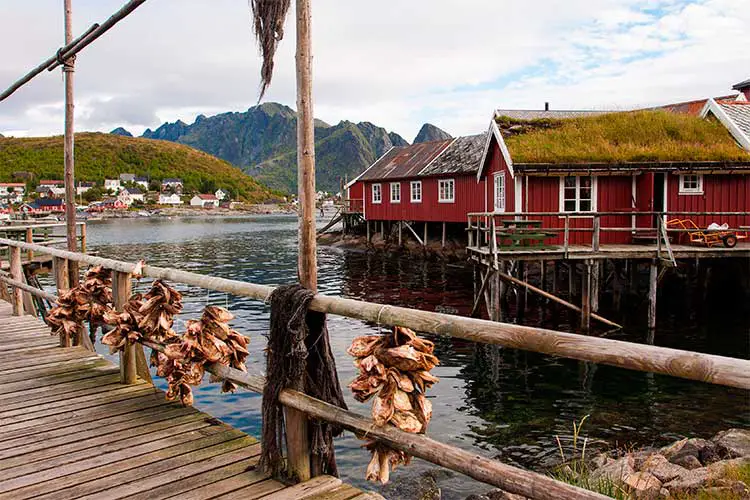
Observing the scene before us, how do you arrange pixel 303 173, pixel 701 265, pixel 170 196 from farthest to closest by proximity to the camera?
pixel 170 196 < pixel 701 265 < pixel 303 173

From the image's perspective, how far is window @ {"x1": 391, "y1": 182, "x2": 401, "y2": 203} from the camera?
133 feet

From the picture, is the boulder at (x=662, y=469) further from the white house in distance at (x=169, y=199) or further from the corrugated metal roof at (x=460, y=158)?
the white house in distance at (x=169, y=199)

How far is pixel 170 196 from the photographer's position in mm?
189625

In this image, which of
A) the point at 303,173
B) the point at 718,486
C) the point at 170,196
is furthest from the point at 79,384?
the point at 170,196

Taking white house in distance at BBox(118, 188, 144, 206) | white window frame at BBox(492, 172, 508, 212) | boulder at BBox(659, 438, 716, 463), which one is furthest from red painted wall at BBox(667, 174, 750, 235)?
white house in distance at BBox(118, 188, 144, 206)

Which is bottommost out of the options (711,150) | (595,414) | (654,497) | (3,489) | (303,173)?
(595,414)

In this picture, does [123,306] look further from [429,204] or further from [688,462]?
[429,204]

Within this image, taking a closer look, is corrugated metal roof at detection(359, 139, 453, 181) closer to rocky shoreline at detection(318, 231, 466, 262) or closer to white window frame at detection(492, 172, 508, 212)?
rocky shoreline at detection(318, 231, 466, 262)

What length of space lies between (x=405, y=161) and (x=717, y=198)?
942 inches

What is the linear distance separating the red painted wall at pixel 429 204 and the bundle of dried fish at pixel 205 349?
25934mm

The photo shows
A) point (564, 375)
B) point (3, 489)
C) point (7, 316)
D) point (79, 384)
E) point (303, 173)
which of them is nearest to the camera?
point (3, 489)

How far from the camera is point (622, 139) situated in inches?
829

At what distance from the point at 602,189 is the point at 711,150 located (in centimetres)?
363

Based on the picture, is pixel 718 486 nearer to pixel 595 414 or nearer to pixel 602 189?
pixel 595 414
